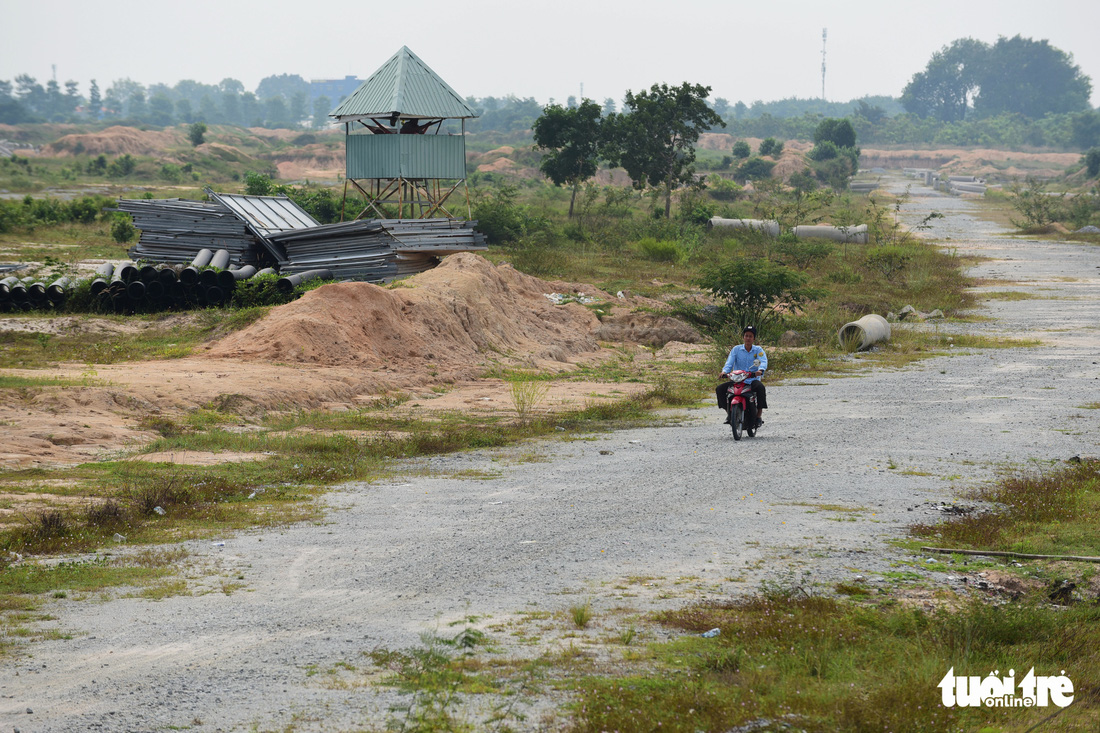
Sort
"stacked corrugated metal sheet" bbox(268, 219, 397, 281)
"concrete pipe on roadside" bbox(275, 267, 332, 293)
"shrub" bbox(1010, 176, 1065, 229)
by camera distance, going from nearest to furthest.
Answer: "concrete pipe on roadside" bbox(275, 267, 332, 293) → "stacked corrugated metal sheet" bbox(268, 219, 397, 281) → "shrub" bbox(1010, 176, 1065, 229)

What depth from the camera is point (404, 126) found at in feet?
108

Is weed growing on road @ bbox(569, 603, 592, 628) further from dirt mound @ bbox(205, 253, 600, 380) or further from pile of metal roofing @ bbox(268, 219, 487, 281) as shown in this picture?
pile of metal roofing @ bbox(268, 219, 487, 281)

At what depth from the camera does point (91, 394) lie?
13.9 meters

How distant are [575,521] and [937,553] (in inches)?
130

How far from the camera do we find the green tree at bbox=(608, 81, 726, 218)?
48219mm

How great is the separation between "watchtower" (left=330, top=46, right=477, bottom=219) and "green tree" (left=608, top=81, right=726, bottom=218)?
1731cm

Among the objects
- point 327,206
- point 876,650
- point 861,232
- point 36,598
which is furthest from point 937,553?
point 861,232

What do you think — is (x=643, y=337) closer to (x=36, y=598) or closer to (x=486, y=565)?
(x=486, y=565)

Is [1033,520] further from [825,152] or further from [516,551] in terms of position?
[825,152]

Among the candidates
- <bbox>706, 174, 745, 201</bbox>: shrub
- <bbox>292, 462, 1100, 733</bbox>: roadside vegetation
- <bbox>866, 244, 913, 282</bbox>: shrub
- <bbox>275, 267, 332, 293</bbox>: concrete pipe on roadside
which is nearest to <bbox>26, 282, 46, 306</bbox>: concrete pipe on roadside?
<bbox>275, 267, 332, 293</bbox>: concrete pipe on roadside

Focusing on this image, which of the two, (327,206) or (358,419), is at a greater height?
(327,206)

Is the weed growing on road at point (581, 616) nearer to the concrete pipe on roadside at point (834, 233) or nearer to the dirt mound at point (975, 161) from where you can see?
the concrete pipe on roadside at point (834, 233)

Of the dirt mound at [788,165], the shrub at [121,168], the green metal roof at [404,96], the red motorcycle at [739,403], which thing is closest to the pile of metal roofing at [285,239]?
the green metal roof at [404,96]

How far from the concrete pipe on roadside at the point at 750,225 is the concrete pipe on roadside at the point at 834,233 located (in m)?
2.32
